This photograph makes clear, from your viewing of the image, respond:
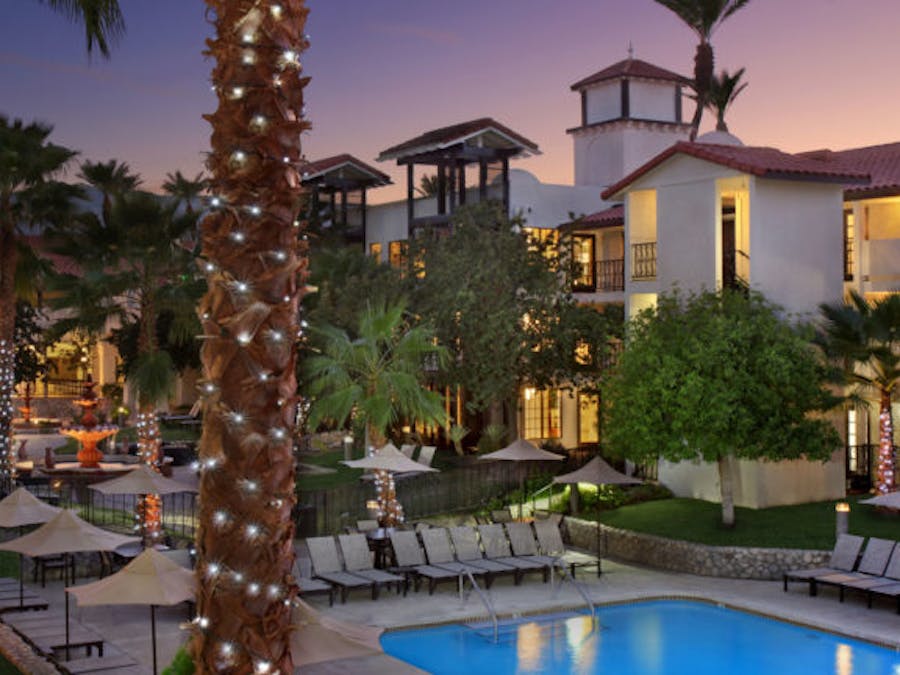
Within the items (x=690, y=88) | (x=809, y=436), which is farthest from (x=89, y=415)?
(x=690, y=88)

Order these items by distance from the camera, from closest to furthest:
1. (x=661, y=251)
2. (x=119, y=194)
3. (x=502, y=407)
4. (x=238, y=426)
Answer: (x=238, y=426) < (x=119, y=194) < (x=661, y=251) < (x=502, y=407)

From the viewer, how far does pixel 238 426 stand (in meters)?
7.38

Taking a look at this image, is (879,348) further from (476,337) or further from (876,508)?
(476,337)

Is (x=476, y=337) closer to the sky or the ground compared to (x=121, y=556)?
closer to the sky

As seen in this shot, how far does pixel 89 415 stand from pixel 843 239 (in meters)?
19.6

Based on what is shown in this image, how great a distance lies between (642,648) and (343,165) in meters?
32.1

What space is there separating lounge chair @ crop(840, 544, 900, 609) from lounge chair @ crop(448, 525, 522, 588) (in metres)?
5.57

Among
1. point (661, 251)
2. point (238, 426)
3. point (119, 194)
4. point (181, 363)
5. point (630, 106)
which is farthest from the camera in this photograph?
point (630, 106)

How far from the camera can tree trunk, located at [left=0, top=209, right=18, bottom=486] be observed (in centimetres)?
2992

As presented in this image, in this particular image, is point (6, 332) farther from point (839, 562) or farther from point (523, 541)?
point (839, 562)

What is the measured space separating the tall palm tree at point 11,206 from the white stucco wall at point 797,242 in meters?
17.1

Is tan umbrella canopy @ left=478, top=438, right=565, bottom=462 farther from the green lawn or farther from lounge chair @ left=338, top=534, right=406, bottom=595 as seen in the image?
lounge chair @ left=338, top=534, right=406, bottom=595

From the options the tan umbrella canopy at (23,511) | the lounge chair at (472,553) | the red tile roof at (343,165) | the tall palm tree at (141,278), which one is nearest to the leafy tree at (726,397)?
the lounge chair at (472,553)

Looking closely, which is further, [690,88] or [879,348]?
[690,88]
